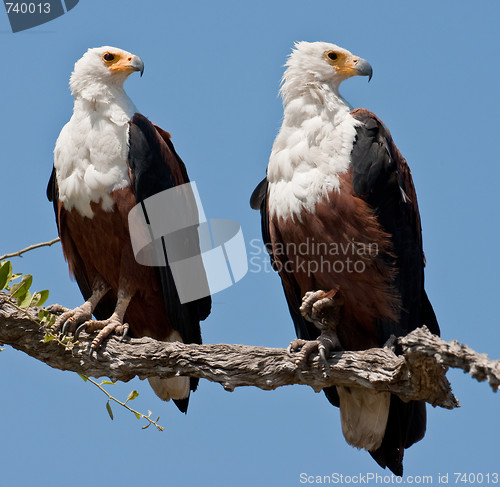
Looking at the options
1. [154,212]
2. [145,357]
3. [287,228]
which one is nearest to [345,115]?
[287,228]

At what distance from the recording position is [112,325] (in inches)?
269

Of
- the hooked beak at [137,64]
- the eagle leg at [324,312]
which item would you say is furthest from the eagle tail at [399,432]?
the hooked beak at [137,64]

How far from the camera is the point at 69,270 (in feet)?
23.9

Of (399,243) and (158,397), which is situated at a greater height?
(399,243)

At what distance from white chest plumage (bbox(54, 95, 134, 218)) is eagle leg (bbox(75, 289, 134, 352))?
63cm

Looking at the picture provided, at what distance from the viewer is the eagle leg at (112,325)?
22.0 feet

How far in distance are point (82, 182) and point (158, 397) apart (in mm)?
1662

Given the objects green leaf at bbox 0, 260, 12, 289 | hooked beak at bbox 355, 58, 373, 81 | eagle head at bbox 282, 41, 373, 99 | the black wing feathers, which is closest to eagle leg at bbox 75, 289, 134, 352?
the black wing feathers

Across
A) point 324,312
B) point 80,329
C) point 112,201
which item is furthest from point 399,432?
point 112,201

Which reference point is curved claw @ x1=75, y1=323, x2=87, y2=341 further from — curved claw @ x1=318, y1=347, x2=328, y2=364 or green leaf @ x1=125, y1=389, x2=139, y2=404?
curved claw @ x1=318, y1=347, x2=328, y2=364

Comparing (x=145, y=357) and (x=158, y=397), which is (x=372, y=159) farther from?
(x=158, y=397)

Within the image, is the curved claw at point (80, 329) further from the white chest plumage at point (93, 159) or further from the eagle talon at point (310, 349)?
the eagle talon at point (310, 349)

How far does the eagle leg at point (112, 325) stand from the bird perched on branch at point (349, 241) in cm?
108

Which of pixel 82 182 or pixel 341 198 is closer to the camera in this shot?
pixel 341 198
